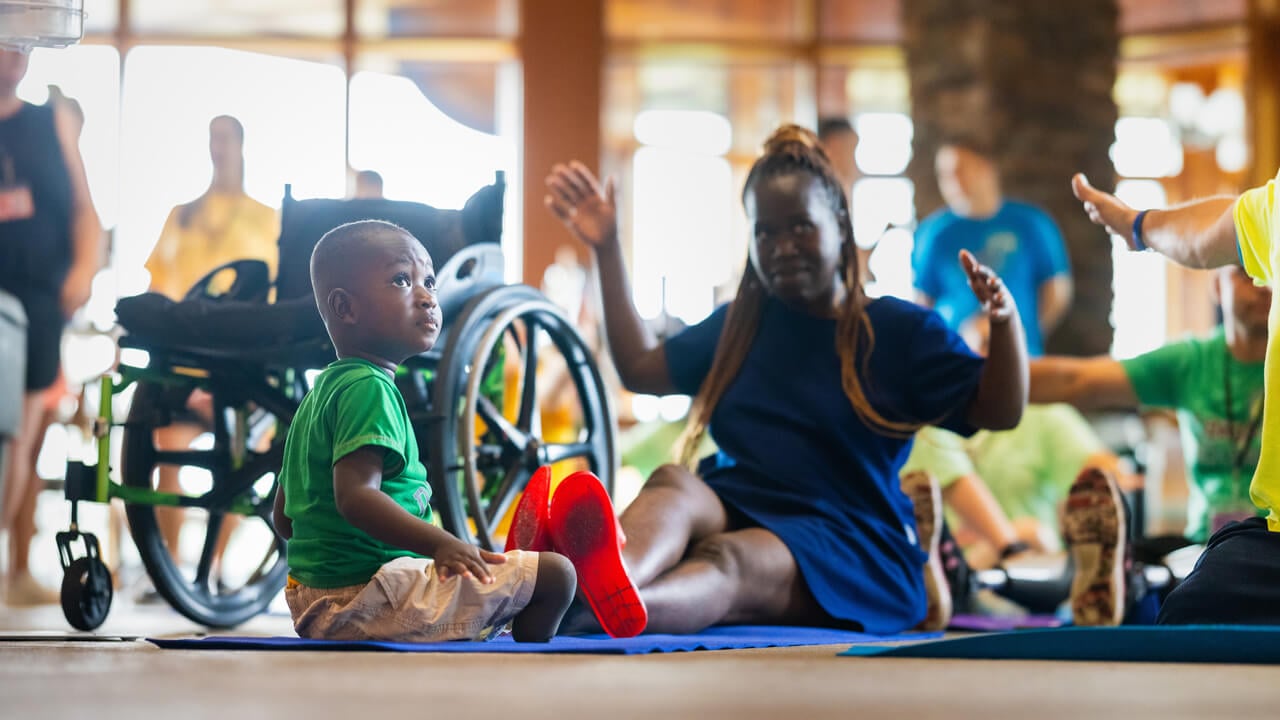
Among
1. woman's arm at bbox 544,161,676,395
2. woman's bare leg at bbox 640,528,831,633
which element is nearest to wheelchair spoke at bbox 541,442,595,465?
woman's arm at bbox 544,161,676,395

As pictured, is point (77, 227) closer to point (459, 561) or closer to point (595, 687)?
point (459, 561)

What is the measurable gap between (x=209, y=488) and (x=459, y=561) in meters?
0.99

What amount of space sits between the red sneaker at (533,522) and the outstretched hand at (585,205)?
65 cm

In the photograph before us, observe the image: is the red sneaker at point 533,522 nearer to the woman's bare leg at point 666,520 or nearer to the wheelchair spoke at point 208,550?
the woman's bare leg at point 666,520

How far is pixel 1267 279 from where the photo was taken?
74.1 inches

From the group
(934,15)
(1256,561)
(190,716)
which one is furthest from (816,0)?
(190,716)

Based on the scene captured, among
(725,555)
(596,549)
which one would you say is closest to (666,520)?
(725,555)

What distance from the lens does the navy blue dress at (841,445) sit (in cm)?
229

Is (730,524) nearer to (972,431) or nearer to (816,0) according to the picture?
(972,431)

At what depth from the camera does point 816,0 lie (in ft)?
23.5

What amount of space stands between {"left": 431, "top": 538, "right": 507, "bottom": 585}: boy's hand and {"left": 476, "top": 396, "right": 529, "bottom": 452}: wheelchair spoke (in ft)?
2.23

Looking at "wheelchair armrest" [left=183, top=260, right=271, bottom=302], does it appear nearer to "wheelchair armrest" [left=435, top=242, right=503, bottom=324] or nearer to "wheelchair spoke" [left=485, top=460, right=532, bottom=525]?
"wheelchair armrest" [left=435, top=242, right=503, bottom=324]

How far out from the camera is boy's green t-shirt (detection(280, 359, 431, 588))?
1.72 metres

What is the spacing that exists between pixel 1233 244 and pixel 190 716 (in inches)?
55.5
